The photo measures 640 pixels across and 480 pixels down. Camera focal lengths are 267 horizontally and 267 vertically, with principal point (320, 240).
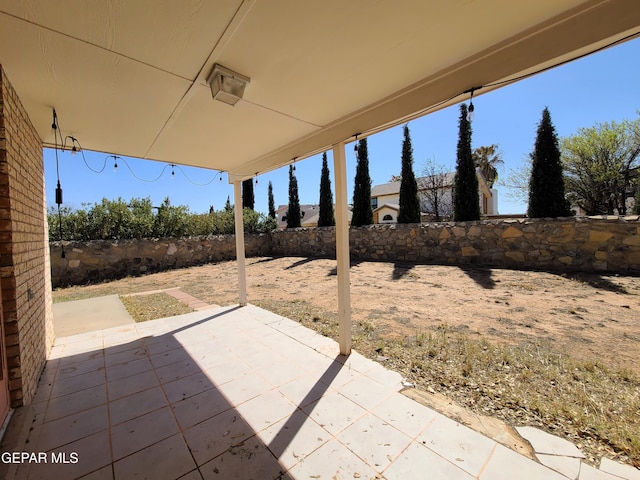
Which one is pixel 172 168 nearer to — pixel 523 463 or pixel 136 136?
pixel 136 136

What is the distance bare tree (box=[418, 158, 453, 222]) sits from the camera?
45.6ft

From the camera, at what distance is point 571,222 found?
18.8 ft

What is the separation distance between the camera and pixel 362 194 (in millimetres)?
10914

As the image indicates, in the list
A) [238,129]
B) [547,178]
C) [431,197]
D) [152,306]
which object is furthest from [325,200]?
[238,129]

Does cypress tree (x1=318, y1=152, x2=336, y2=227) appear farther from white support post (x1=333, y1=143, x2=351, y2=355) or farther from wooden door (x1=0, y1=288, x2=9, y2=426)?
wooden door (x1=0, y1=288, x2=9, y2=426)

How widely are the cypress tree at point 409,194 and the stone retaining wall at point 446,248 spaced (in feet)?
8.23

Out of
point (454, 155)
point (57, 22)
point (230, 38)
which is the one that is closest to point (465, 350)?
point (230, 38)

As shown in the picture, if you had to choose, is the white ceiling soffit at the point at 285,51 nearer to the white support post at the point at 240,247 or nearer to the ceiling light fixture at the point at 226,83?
the ceiling light fixture at the point at 226,83

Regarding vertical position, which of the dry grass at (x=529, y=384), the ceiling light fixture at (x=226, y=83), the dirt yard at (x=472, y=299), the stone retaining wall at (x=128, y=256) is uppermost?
the ceiling light fixture at (x=226, y=83)

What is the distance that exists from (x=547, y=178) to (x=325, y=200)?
27.7ft

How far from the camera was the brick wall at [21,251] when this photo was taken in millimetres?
1811

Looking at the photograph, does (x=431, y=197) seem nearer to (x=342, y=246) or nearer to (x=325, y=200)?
(x=325, y=200)

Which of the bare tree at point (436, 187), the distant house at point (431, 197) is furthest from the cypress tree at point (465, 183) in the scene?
the bare tree at point (436, 187)

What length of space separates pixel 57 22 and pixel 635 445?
3770 mm
